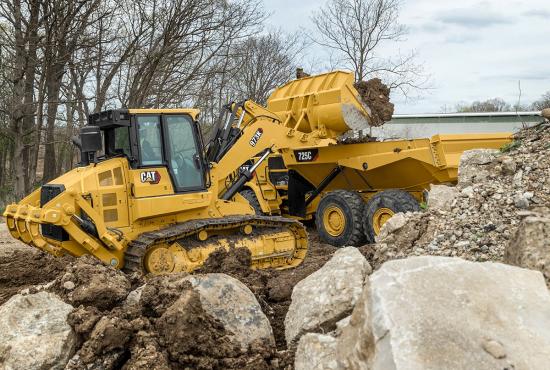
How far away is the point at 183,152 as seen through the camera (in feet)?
25.5

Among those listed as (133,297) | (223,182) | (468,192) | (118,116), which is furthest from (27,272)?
(468,192)

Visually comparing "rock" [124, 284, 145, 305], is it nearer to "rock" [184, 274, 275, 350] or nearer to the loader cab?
"rock" [184, 274, 275, 350]

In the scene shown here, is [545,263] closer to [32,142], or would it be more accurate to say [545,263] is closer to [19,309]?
[19,309]

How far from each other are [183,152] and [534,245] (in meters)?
5.08

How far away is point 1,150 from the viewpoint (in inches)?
1077

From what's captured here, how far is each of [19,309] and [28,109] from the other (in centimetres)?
1114

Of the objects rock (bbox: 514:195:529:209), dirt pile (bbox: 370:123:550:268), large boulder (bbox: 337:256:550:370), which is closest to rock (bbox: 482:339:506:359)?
large boulder (bbox: 337:256:550:370)

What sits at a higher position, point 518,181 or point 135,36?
point 135,36

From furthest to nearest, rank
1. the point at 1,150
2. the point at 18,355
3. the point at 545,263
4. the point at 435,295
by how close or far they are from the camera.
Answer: the point at 1,150
the point at 18,355
the point at 545,263
the point at 435,295

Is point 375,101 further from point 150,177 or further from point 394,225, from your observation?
point 394,225

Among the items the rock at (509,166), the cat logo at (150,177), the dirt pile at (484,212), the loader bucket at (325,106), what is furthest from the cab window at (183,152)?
the rock at (509,166)

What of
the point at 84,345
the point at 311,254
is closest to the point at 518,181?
the point at 84,345

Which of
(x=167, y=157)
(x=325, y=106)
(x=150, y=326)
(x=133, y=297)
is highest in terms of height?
(x=325, y=106)

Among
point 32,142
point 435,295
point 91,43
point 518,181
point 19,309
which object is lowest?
point 19,309
